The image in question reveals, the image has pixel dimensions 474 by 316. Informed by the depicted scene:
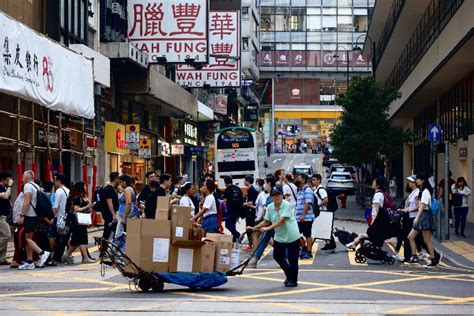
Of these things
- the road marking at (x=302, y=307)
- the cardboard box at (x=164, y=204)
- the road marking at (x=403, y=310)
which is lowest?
the road marking at (x=403, y=310)

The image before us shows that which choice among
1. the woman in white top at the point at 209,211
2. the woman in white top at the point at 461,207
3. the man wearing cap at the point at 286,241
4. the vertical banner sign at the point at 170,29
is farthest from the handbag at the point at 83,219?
the vertical banner sign at the point at 170,29

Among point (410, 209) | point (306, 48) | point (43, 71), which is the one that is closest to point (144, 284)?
point (410, 209)

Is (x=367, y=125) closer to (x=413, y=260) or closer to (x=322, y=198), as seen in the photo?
(x=322, y=198)

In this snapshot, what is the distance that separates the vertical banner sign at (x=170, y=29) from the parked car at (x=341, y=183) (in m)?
18.3

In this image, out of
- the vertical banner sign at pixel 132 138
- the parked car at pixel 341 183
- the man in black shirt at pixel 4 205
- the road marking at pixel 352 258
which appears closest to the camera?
the man in black shirt at pixel 4 205

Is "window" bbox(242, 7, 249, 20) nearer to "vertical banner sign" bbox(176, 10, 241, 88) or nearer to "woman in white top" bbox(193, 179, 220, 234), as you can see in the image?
"vertical banner sign" bbox(176, 10, 241, 88)

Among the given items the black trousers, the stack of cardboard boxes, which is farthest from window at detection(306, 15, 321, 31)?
the stack of cardboard boxes

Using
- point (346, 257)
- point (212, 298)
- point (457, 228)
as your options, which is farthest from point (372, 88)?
point (212, 298)

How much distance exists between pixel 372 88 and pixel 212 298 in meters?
32.0

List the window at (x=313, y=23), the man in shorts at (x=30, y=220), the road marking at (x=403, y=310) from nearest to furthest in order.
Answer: the road marking at (x=403, y=310) < the man in shorts at (x=30, y=220) < the window at (x=313, y=23)

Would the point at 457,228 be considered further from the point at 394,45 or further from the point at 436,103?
the point at 394,45

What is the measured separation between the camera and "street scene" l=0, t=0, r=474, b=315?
13.1 m

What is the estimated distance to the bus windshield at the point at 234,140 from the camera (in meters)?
46.9

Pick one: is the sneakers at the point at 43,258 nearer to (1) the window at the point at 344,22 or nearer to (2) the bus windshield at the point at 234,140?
(2) the bus windshield at the point at 234,140
